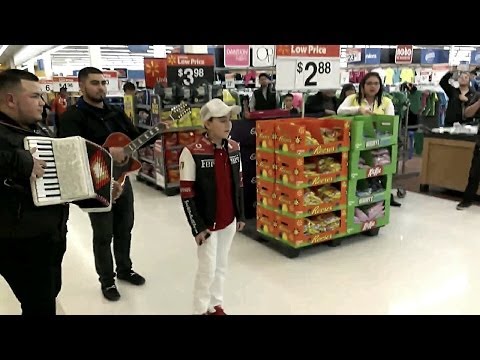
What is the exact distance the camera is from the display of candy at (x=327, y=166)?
13.1 ft

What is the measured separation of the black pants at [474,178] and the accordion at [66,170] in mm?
4911

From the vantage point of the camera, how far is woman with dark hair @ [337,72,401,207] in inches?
176

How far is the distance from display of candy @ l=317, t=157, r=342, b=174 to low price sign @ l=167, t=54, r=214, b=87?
3.51m

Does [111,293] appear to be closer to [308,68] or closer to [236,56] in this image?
→ [308,68]

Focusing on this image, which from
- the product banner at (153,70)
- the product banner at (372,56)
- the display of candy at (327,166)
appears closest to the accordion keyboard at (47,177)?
the display of candy at (327,166)

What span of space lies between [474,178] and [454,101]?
5.37ft

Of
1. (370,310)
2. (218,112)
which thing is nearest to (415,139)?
(370,310)

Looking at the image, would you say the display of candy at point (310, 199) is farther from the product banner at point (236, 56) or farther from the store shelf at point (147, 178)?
the product banner at point (236, 56)

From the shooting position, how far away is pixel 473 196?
5.55 m

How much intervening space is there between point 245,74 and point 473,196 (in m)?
7.68

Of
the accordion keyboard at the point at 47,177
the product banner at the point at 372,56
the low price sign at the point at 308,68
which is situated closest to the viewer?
the accordion keyboard at the point at 47,177

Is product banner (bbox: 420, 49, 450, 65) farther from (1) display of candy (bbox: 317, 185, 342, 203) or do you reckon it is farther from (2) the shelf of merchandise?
(1) display of candy (bbox: 317, 185, 342, 203)

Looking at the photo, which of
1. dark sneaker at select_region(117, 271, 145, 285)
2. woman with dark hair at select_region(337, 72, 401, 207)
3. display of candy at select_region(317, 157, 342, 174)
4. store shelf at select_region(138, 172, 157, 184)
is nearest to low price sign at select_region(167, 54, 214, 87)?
store shelf at select_region(138, 172, 157, 184)
